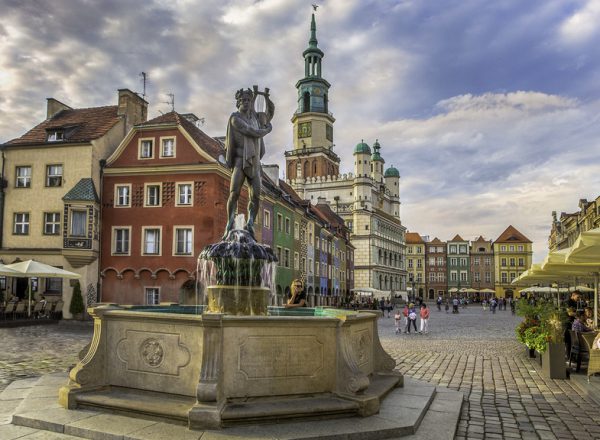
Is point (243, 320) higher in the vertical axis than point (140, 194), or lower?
lower

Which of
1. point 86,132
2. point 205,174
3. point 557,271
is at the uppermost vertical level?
point 86,132

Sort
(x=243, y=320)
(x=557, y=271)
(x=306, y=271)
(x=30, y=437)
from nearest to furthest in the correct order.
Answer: (x=30, y=437), (x=243, y=320), (x=557, y=271), (x=306, y=271)

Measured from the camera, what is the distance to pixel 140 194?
3120cm

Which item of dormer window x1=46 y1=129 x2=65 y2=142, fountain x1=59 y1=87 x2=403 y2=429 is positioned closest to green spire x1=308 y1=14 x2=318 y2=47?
dormer window x1=46 y1=129 x2=65 y2=142

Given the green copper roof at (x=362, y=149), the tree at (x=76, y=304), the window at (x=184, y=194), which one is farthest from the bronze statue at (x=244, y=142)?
the green copper roof at (x=362, y=149)

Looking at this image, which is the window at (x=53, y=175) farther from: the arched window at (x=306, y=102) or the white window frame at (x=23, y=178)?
the arched window at (x=306, y=102)

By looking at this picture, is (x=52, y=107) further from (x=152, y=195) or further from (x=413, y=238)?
(x=413, y=238)

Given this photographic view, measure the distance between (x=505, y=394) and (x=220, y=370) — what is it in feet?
17.9

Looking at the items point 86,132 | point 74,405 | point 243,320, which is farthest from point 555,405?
point 86,132

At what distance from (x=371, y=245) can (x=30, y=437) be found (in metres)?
82.1

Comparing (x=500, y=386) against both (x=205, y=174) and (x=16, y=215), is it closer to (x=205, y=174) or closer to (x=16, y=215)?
(x=205, y=174)

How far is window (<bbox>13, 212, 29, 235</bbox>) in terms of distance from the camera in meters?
31.5

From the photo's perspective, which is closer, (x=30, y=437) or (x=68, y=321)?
(x=30, y=437)

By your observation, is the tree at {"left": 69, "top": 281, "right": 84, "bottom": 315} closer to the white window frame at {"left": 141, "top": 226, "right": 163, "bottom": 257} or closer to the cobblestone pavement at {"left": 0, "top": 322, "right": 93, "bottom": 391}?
the white window frame at {"left": 141, "top": 226, "right": 163, "bottom": 257}
